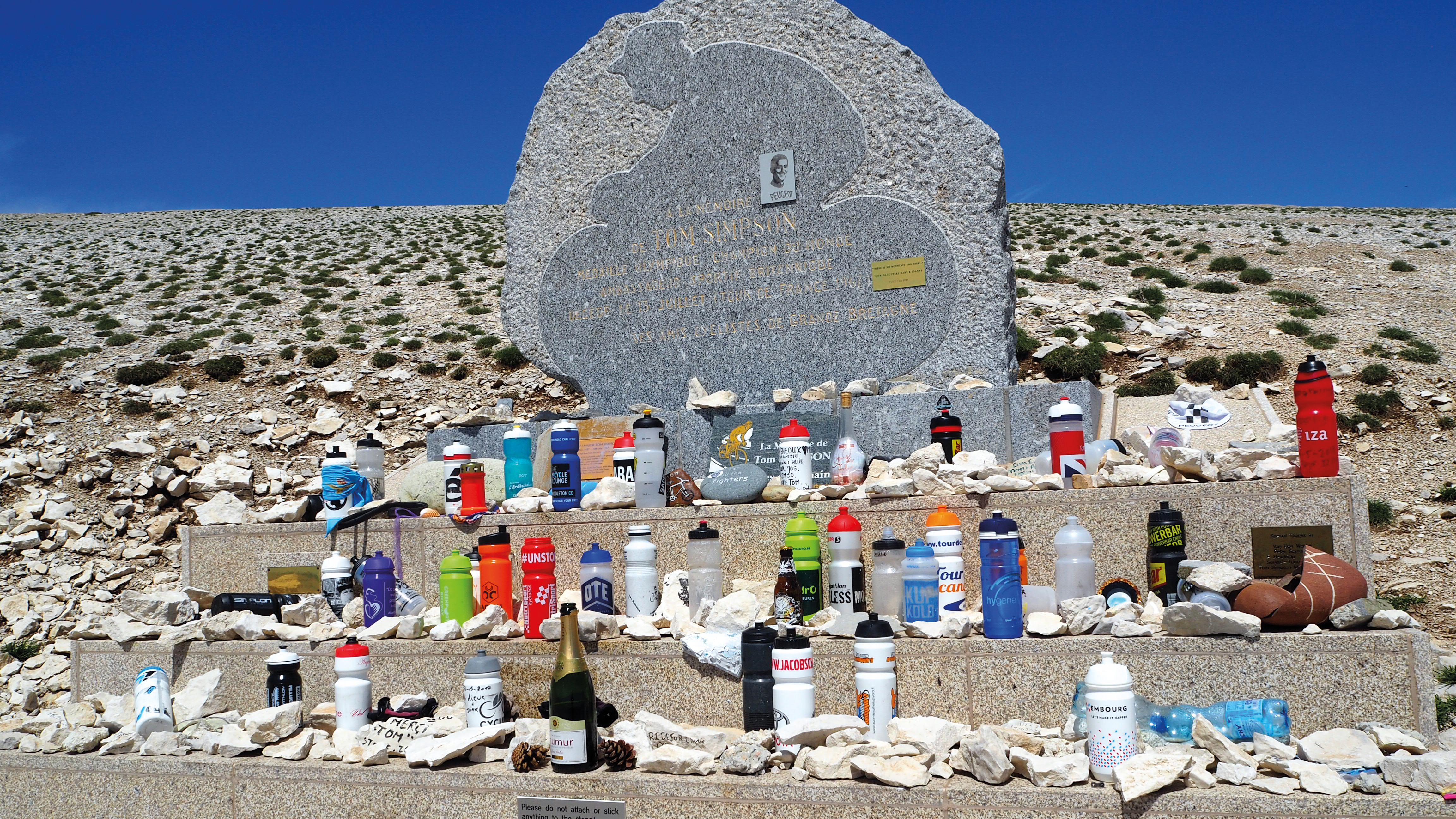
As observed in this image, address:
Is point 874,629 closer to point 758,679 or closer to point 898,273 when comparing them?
point 758,679

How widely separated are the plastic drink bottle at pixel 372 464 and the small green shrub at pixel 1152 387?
9.22 metres

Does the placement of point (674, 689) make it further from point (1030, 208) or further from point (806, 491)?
point (1030, 208)

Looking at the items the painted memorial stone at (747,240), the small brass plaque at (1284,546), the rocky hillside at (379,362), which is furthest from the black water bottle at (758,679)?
the rocky hillside at (379,362)

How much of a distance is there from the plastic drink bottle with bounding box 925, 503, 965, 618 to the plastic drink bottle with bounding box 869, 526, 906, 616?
0.16 meters

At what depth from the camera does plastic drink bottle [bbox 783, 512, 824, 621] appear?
15.5ft

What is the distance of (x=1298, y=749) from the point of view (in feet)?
11.7

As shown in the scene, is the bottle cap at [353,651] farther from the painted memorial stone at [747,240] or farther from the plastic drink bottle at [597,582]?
the painted memorial stone at [747,240]

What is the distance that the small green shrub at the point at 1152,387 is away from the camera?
1253 cm

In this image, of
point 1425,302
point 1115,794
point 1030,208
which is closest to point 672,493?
point 1115,794

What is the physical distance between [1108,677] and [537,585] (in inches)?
105

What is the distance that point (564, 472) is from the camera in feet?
18.9

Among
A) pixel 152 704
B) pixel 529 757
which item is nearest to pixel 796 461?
pixel 529 757

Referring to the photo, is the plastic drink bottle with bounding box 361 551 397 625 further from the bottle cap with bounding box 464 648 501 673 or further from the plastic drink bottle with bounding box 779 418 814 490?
the plastic drink bottle with bounding box 779 418 814 490

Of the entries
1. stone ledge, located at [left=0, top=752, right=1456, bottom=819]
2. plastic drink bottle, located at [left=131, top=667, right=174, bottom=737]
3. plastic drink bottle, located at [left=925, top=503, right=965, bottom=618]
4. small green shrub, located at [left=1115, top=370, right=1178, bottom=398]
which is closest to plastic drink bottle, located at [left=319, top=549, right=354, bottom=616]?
plastic drink bottle, located at [left=131, top=667, right=174, bottom=737]
